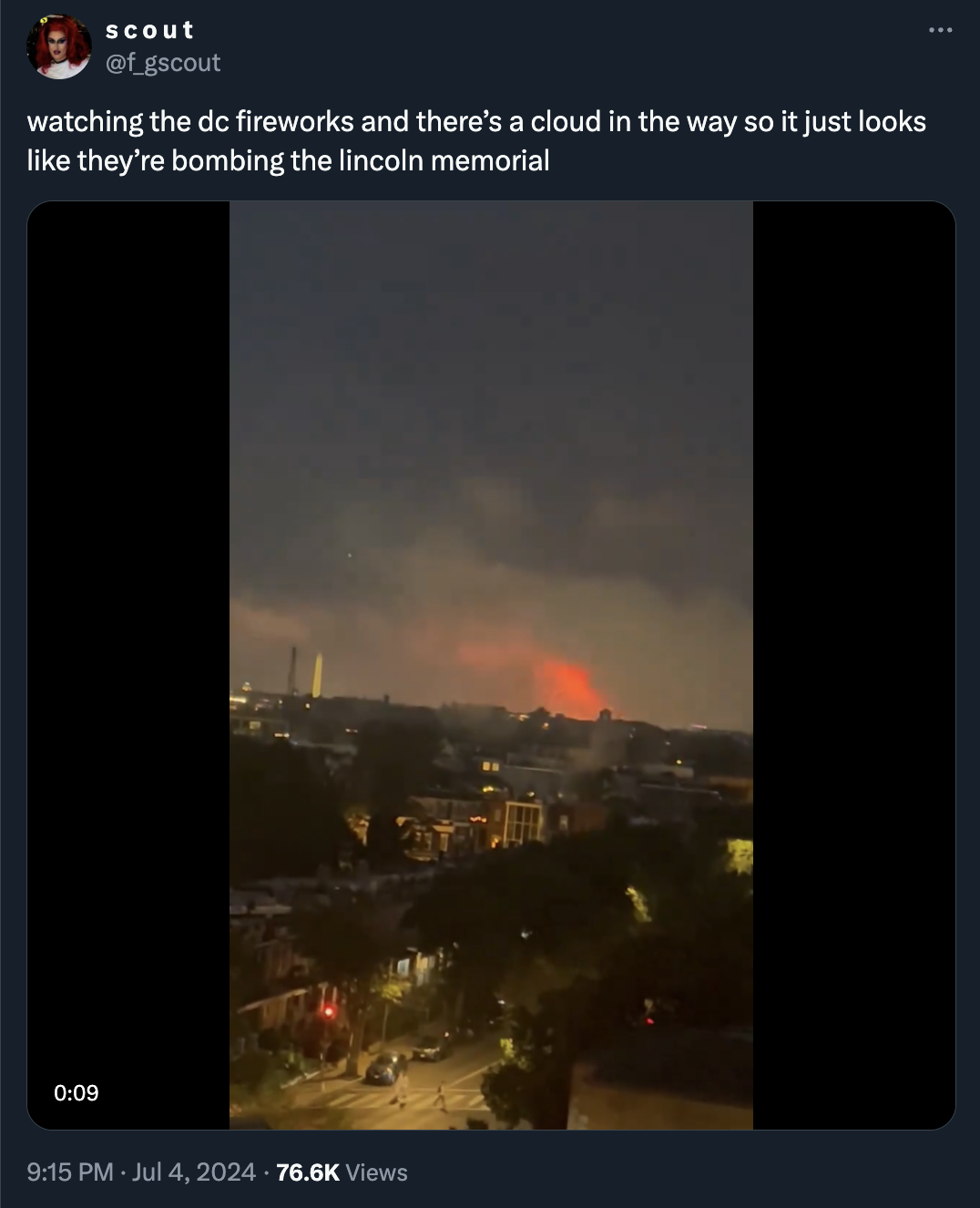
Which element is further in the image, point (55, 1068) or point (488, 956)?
point (488, 956)

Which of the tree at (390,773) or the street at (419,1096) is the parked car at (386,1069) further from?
the tree at (390,773)

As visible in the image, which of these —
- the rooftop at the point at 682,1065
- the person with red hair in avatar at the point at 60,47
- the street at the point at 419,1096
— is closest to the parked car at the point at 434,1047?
the street at the point at 419,1096

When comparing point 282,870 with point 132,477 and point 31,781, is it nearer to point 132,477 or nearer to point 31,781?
point 31,781

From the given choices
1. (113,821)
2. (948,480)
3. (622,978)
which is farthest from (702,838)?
(113,821)

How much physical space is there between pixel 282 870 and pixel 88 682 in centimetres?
75

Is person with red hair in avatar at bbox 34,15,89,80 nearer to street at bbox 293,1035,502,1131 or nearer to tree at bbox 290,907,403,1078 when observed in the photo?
tree at bbox 290,907,403,1078

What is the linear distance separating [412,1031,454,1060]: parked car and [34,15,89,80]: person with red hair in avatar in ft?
9.01

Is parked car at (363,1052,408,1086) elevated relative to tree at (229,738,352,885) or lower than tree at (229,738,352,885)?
lower

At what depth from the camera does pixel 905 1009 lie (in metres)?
2.56

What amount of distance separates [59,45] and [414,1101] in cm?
293

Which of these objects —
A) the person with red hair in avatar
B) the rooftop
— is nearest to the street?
the rooftop

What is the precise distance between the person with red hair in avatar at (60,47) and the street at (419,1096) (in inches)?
109

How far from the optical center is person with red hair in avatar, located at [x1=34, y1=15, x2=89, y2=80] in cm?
239

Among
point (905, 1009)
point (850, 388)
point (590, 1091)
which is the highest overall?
point (850, 388)
